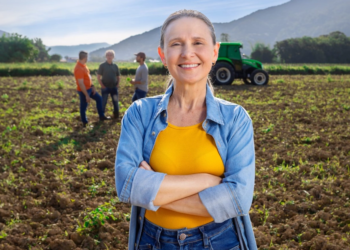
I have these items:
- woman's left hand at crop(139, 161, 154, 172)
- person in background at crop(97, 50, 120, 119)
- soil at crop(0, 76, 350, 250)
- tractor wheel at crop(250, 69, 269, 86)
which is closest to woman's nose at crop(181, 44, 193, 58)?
woman's left hand at crop(139, 161, 154, 172)

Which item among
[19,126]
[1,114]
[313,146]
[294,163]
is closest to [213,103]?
[294,163]

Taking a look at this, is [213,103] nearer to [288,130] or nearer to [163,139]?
[163,139]

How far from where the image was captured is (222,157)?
1.51 m

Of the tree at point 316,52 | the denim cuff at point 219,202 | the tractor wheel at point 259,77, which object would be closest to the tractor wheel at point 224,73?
the tractor wheel at point 259,77

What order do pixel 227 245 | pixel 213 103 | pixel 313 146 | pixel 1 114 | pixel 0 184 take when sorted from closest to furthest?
pixel 227 245 < pixel 213 103 < pixel 0 184 < pixel 313 146 < pixel 1 114

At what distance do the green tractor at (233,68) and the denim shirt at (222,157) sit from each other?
13293mm

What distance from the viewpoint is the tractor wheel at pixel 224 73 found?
581 inches

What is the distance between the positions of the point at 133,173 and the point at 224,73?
14.0m

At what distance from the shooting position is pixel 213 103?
1.57 meters

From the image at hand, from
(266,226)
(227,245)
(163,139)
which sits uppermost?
(163,139)

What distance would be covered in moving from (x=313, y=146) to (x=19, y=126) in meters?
6.17

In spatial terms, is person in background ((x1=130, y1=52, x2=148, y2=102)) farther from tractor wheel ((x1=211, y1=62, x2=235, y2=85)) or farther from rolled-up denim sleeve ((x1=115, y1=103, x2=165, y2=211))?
tractor wheel ((x1=211, y1=62, x2=235, y2=85))

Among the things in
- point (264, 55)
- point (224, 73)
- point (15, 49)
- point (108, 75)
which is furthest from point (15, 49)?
point (108, 75)

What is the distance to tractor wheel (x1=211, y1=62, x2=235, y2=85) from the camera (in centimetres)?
1476
